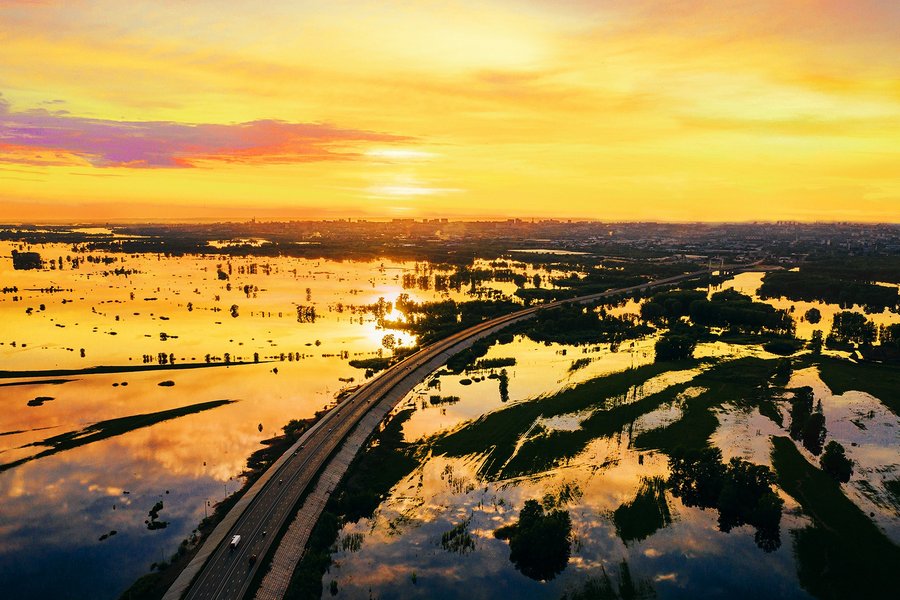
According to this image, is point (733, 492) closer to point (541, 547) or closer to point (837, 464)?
point (837, 464)

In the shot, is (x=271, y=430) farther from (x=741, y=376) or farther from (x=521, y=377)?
(x=741, y=376)

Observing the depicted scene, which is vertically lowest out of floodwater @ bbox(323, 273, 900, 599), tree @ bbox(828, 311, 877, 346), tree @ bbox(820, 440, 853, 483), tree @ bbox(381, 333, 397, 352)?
floodwater @ bbox(323, 273, 900, 599)

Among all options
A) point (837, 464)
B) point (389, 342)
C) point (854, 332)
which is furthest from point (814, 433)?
point (389, 342)

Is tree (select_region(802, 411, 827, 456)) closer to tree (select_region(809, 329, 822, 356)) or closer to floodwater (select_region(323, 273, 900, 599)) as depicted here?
floodwater (select_region(323, 273, 900, 599))

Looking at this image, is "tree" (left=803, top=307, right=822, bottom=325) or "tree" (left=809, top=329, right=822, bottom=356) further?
"tree" (left=803, top=307, right=822, bottom=325)

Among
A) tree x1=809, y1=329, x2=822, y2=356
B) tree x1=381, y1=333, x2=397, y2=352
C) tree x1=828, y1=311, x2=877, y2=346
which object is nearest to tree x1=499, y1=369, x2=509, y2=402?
tree x1=381, y1=333, x2=397, y2=352

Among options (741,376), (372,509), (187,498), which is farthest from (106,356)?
(741,376)
